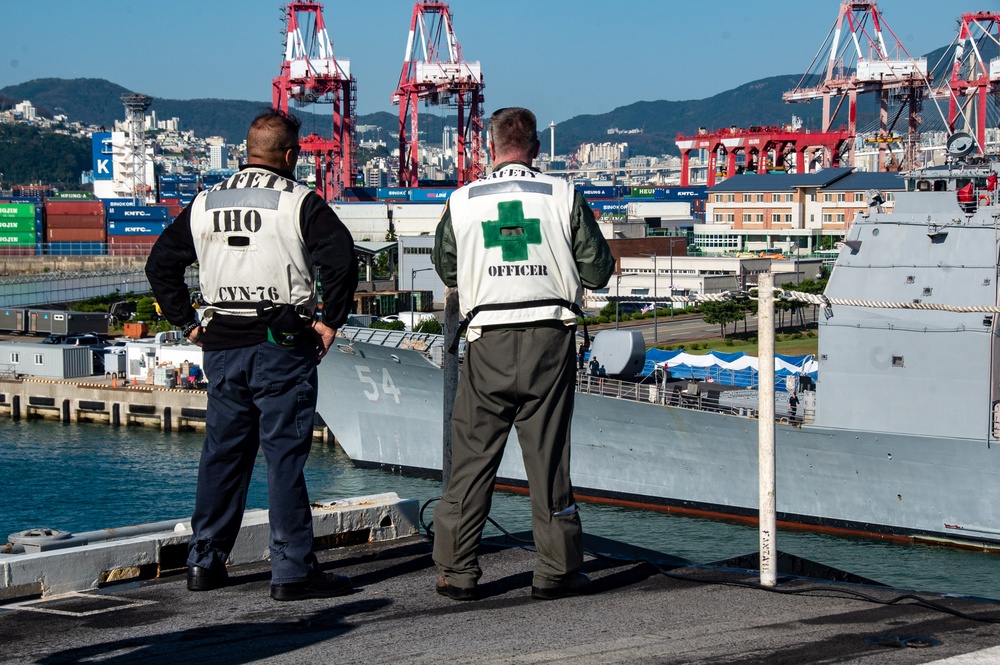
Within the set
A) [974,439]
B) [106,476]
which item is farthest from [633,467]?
[106,476]

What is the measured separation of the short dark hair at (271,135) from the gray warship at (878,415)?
13.6m

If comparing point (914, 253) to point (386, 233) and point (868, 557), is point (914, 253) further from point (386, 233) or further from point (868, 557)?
point (386, 233)

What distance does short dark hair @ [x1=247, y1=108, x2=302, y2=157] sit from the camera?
4.05 m

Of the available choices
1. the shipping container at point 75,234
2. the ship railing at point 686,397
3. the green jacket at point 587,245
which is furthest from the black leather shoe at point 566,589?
the shipping container at point 75,234

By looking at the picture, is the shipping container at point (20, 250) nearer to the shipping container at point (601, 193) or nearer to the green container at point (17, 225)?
the green container at point (17, 225)

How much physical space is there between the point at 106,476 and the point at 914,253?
16550mm

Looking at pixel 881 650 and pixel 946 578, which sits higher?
pixel 881 650

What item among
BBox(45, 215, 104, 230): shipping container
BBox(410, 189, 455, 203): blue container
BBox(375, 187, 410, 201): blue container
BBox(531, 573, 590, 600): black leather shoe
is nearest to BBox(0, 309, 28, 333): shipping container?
BBox(45, 215, 104, 230): shipping container

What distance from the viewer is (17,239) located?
78.2 metres

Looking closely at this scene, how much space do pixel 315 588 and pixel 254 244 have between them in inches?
48.1

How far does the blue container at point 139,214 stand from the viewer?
8006 centimetres

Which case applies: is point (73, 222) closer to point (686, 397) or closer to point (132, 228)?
point (132, 228)

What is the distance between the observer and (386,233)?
231ft

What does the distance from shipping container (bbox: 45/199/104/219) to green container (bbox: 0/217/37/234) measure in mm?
1425
